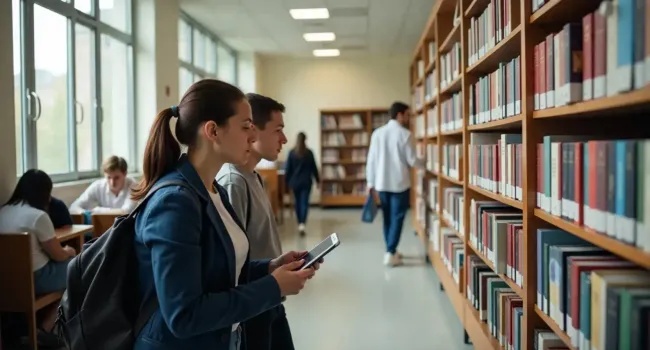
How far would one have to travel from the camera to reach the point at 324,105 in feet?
35.1

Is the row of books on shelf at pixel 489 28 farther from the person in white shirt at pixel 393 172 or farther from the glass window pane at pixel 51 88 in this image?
the glass window pane at pixel 51 88

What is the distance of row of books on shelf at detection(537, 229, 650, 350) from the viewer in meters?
1.32

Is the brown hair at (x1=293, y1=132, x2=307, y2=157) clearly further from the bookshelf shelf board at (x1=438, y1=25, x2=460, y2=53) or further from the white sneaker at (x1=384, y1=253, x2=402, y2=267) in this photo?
A: the bookshelf shelf board at (x1=438, y1=25, x2=460, y2=53)

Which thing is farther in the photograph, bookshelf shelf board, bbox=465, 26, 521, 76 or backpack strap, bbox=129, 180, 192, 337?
bookshelf shelf board, bbox=465, 26, 521, 76

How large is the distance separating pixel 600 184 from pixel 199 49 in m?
7.52

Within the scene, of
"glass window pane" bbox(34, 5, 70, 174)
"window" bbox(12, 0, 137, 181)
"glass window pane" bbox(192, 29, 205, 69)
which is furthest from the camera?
"glass window pane" bbox(192, 29, 205, 69)

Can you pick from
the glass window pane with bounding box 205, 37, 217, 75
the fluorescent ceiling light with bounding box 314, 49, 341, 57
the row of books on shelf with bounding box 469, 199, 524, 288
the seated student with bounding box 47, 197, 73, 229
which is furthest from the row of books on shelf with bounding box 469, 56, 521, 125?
the fluorescent ceiling light with bounding box 314, 49, 341, 57

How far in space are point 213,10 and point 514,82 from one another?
5324mm

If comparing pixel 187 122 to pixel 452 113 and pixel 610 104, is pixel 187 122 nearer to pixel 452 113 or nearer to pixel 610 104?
pixel 610 104

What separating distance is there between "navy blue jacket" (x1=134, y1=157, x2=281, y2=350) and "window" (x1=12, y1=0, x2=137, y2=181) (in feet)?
10.6

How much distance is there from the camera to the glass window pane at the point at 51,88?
13.8 feet

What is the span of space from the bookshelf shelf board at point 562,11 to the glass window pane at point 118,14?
459cm

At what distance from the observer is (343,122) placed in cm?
1050

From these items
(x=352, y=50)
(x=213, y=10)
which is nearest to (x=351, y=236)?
(x=213, y=10)
